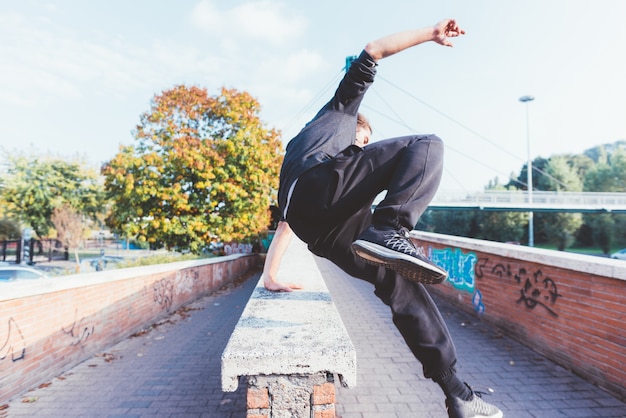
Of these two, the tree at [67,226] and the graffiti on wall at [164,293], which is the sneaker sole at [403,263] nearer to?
the graffiti on wall at [164,293]

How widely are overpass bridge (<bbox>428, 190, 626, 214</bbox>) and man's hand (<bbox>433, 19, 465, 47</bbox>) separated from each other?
129 ft

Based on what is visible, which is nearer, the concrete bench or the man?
the man

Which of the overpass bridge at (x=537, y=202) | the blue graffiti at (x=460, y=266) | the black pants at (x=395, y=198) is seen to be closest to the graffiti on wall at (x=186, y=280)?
the blue graffiti at (x=460, y=266)

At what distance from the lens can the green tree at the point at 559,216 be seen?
44694 millimetres

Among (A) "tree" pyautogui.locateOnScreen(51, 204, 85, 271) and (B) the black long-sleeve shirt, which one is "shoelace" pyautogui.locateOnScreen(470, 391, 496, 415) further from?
(A) "tree" pyautogui.locateOnScreen(51, 204, 85, 271)

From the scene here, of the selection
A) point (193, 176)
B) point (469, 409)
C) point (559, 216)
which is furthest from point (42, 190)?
point (559, 216)

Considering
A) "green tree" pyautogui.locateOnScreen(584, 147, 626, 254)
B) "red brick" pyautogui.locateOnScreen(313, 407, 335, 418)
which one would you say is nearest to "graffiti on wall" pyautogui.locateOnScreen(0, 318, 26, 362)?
"red brick" pyautogui.locateOnScreen(313, 407, 335, 418)

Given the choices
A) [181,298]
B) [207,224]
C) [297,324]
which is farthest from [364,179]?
[207,224]

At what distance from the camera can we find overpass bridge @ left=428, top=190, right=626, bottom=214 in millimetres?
40781

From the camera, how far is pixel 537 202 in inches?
1823

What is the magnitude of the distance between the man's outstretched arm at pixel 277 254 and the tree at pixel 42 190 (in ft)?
93.4

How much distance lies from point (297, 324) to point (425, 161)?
4.38 feet

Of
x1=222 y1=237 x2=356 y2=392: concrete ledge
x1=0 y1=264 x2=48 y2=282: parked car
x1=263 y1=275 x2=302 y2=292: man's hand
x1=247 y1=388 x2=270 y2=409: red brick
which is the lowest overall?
x1=0 y1=264 x2=48 y2=282: parked car

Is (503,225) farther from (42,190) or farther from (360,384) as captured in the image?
(42,190)
